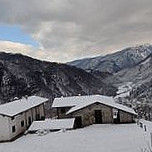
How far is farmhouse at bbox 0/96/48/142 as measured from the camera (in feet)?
120

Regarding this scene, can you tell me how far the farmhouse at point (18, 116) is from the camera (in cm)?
3647

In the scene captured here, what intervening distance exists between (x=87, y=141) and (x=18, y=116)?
35.7ft

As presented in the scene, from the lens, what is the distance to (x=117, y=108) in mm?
44031

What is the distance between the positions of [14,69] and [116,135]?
124 metres

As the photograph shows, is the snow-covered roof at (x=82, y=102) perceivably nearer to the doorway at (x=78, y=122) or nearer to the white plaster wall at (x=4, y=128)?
the doorway at (x=78, y=122)

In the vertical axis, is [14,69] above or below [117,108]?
above

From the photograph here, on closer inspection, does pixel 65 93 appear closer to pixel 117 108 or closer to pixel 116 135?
pixel 117 108

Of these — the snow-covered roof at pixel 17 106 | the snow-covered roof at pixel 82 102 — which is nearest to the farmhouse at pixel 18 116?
the snow-covered roof at pixel 17 106

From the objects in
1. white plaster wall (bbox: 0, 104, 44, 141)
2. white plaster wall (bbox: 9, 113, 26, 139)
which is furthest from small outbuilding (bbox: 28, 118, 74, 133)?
white plaster wall (bbox: 0, 104, 44, 141)

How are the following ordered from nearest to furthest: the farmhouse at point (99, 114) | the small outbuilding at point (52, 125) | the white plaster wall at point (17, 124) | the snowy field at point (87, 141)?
the snowy field at point (87, 141)
the white plaster wall at point (17, 124)
the small outbuilding at point (52, 125)
the farmhouse at point (99, 114)

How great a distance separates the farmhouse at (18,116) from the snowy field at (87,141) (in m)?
1.35

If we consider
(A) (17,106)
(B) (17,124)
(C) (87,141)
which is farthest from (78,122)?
(C) (87,141)

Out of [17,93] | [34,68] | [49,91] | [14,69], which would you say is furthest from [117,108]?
[34,68]

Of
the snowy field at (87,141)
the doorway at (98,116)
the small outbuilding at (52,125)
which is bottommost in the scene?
the snowy field at (87,141)
